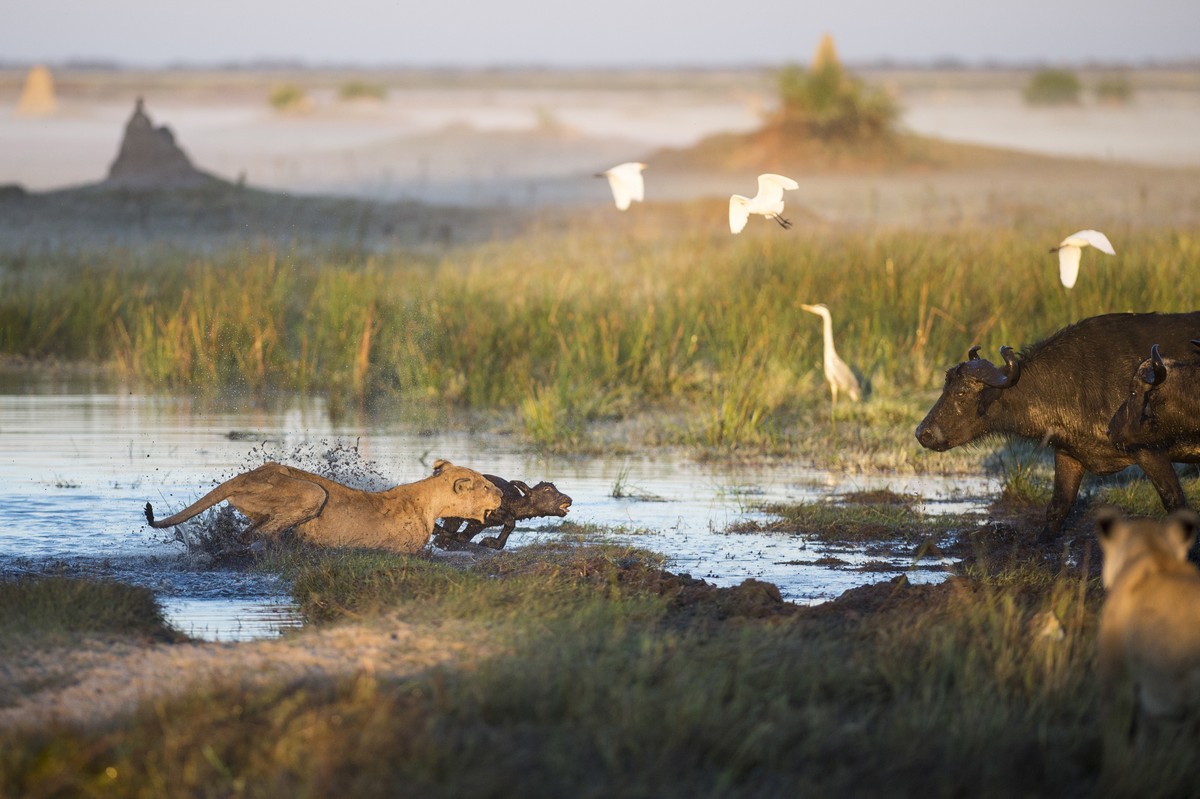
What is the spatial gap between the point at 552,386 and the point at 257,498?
6.31 meters

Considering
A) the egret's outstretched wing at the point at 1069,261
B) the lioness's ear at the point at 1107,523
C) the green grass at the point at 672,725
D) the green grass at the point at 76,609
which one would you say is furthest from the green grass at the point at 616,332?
the lioness's ear at the point at 1107,523

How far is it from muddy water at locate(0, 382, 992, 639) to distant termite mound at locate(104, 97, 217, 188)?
2318 cm

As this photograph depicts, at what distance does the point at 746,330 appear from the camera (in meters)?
16.0

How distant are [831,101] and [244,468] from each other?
41.9 metres

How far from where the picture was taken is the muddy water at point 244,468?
27.3ft

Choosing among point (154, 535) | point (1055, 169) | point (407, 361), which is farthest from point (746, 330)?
point (1055, 169)

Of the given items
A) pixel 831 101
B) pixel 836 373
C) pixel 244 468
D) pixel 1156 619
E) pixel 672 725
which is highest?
pixel 831 101

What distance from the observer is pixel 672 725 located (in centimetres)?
516

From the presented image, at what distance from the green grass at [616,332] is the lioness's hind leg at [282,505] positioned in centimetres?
441

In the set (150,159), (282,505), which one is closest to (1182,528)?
(282,505)

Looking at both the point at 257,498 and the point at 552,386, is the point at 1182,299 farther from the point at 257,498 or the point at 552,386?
the point at 257,498

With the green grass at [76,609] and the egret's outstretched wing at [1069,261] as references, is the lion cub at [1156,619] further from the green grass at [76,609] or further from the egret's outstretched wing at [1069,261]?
the egret's outstretched wing at [1069,261]

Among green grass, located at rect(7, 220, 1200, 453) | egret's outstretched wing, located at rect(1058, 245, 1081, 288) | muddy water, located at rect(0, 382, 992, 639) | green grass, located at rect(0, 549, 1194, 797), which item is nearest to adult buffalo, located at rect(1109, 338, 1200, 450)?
egret's outstretched wing, located at rect(1058, 245, 1081, 288)

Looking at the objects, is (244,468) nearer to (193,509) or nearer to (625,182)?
(193,509)
